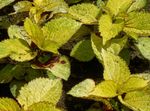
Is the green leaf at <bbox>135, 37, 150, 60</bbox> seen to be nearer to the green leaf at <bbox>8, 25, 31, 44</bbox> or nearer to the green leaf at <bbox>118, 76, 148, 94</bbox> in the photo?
the green leaf at <bbox>118, 76, 148, 94</bbox>

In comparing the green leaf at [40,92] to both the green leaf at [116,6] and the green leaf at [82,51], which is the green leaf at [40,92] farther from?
the green leaf at [116,6]

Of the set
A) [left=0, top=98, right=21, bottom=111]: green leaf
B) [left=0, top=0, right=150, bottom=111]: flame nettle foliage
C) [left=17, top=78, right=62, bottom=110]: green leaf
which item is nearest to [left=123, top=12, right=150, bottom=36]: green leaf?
[left=0, top=0, right=150, bottom=111]: flame nettle foliage

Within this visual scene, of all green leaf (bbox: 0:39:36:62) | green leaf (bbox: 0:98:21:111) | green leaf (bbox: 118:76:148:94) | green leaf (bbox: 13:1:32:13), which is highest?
green leaf (bbox: 13:1:32:13)

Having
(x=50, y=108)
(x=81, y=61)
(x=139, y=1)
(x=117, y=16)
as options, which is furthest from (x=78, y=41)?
(x=50, y=108)

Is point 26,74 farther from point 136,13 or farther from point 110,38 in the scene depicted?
point 136,13

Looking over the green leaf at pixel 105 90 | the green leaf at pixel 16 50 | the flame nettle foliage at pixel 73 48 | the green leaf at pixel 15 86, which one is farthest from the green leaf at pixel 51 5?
the green leaf at pixel 105 90

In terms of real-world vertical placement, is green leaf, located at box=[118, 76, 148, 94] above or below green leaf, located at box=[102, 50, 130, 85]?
below
